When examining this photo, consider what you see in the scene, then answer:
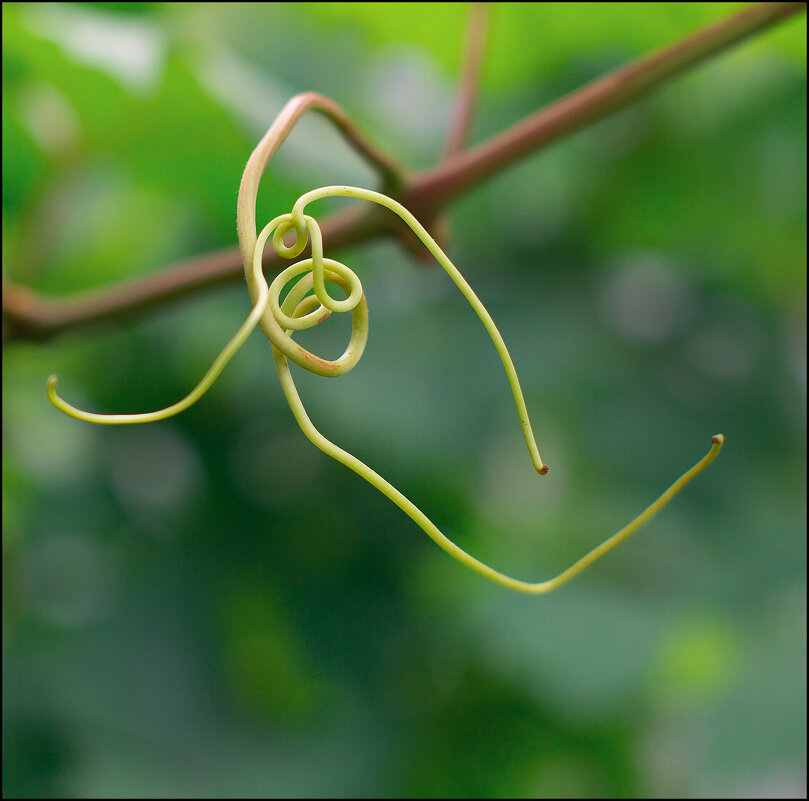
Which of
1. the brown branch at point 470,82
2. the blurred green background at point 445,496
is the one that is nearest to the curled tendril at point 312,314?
the brown branch at point 470,82

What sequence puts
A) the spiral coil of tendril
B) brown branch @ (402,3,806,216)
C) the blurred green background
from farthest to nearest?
the blurred green background < brown branch @ (402,3,806,216) < the spiral coil of tendril

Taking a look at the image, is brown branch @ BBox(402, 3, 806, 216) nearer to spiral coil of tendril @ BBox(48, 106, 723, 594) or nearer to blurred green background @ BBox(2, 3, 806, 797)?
spiral coil of tendril @ BBox(48, 106, 723, 594)

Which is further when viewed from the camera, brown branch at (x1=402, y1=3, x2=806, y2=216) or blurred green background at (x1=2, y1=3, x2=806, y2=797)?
blurred green background at (x1=2, y1=3, x2=806, y2=797)

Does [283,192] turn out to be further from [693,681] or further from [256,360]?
[693,681]

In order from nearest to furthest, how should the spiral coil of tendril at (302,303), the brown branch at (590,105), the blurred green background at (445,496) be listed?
the spiral coil of tendril at (302,303)
the brown branch at (590,105)
the blurred green background at (445,496)

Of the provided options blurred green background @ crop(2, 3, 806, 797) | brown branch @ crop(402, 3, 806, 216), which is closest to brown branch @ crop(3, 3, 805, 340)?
brown branch @ crop(402, 3, 806, 216)

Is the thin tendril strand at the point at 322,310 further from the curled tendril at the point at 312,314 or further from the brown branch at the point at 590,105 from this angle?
the brown branch at the point at 590,105

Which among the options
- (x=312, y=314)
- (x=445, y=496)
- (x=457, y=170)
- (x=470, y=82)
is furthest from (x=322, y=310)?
(x=445, y=496)
